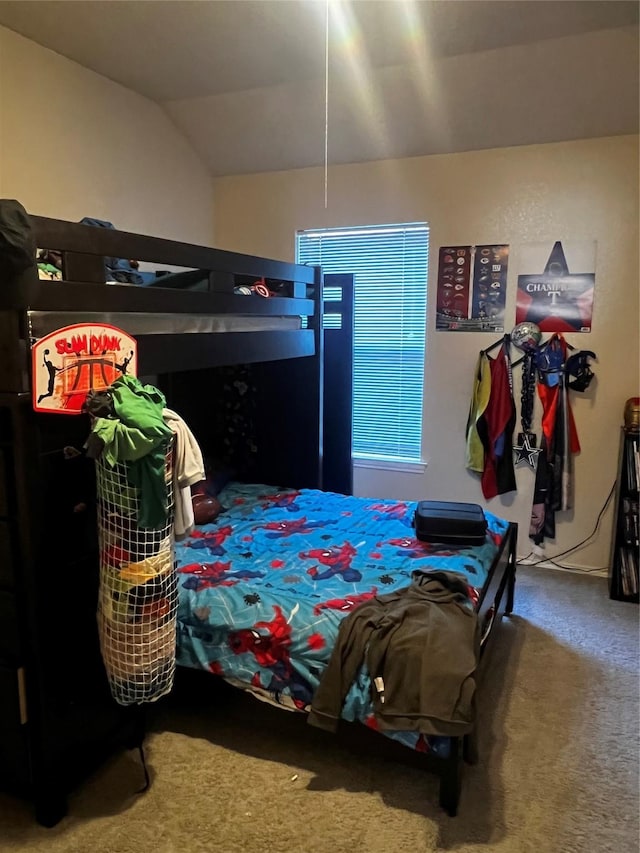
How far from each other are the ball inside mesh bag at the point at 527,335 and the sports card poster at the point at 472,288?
0.38ft

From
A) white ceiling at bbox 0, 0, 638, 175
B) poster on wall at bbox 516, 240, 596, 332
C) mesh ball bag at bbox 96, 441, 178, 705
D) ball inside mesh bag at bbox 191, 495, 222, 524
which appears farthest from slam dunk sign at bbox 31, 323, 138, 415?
poster on wall at bbox 516, 240, 596, 332

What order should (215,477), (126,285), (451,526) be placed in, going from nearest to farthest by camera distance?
(126,285) → (451,526) → (215,477)

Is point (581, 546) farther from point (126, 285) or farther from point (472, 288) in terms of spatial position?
point (126, 285)

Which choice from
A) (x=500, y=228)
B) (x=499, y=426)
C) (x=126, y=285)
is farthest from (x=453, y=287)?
(x=126, y=285)

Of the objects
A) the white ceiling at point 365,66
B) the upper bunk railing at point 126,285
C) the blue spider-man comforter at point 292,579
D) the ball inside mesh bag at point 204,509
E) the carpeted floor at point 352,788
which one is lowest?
the carpeted floor at point 352,788

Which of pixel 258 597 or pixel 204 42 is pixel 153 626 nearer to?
pixel 258 597

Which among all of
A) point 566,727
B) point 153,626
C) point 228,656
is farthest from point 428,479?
point 153,626

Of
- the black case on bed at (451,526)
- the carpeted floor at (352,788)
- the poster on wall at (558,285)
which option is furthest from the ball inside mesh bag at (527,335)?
the carpeted floor at (352,788)

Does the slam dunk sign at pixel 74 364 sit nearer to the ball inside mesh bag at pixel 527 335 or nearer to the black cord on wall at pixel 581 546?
the ball inside mesh bag at pixel 527 335

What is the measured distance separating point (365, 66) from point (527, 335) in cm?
171

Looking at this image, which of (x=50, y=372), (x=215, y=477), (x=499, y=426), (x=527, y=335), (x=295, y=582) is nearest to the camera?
(x=50, y=372)

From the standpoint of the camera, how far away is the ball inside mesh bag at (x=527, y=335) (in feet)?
12.1

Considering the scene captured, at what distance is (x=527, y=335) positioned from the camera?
3693mm

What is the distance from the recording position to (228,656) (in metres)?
2.18
